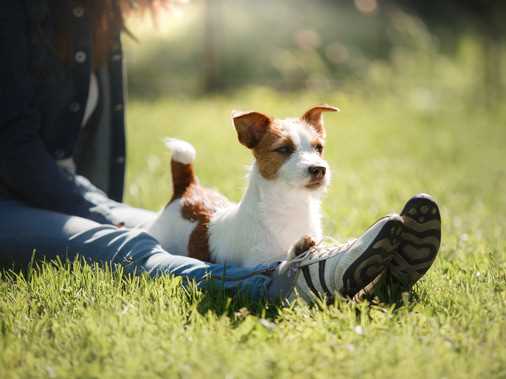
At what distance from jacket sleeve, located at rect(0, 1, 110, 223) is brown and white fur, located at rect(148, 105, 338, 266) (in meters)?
0.84

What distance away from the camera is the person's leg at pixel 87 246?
2.77 m

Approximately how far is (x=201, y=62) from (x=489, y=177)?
8099mm

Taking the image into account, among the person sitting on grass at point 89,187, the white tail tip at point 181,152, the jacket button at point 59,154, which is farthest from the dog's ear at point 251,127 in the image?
the jacket button at point 59,154

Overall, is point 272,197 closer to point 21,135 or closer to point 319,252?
point 319,252

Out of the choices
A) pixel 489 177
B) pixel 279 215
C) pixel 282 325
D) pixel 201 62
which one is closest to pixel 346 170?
pixel 489 177

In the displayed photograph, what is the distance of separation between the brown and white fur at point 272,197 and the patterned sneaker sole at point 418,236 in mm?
420

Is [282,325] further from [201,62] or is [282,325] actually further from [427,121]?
[201,62]

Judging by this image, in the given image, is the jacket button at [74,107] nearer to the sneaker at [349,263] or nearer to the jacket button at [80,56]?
the jacket button at [80,56]

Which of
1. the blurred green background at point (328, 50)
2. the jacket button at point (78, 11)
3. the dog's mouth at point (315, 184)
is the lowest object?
the dog's mouth at point (315, 184)

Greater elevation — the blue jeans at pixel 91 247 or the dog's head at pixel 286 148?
the dog's head at pixel 286 148

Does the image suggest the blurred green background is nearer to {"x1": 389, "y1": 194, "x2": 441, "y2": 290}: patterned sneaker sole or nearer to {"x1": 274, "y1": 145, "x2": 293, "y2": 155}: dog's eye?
{"x1": 274, "y1": 145, "x2": 293, "y2": 155}: dog's eye

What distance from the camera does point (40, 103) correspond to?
3.44m

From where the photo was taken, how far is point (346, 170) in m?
6.20

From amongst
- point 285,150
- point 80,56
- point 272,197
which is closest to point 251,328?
point 272,197
